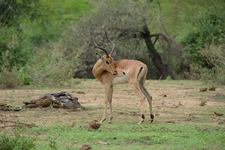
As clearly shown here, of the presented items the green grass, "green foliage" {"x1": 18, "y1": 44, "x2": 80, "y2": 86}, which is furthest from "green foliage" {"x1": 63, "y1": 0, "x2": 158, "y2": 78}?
the green grass

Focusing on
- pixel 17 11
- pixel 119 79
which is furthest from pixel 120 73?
pixel 17 11

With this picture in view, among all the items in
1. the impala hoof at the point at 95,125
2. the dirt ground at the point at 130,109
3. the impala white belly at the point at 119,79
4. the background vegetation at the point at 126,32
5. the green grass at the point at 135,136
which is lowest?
the dirt ground at the point at 130,109

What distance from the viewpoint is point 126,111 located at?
845cm

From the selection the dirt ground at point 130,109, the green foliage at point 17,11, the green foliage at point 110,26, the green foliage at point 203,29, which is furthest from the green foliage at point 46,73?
the green foliage at point 203,29

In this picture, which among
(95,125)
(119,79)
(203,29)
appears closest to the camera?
(95,125)

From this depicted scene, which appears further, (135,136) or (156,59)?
(156,59)

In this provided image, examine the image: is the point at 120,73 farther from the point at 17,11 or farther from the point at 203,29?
the point at 17,11

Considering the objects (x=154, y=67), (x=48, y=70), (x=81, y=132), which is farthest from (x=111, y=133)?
(x=154, y=67)

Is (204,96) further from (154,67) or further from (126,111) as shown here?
(154,67)

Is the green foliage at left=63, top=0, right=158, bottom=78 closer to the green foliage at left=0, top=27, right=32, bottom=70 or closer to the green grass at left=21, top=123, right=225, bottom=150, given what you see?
the green foliage at left=0, top=27, right=32, bottom=70

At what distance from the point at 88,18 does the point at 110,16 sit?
1.36m

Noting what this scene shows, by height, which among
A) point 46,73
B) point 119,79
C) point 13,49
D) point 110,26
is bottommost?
point 46,73

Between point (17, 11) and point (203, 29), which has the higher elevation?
point (17, 11)

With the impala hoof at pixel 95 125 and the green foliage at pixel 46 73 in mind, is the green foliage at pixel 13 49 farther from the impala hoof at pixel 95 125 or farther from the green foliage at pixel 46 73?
the impala hoof at pixel 95 125
